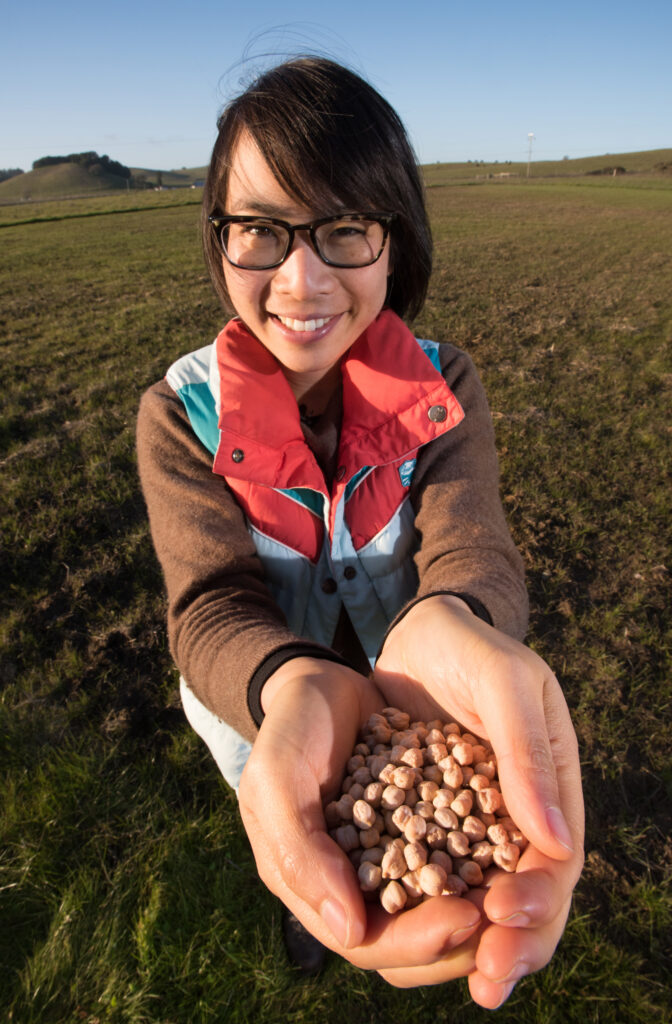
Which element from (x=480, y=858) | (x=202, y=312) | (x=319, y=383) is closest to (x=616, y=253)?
(x=202, y=312)

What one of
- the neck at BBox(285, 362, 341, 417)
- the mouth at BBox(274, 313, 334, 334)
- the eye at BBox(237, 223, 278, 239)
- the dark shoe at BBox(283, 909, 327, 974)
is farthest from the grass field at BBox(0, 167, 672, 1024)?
the eye at BBox(237, 223, 278, 239)

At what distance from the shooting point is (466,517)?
2.22m

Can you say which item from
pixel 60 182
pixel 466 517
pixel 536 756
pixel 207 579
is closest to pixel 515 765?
pixel 536 756

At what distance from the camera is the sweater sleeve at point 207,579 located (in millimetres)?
1850

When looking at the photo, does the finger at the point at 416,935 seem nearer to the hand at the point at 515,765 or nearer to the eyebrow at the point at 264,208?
the hand at the point at 515,765

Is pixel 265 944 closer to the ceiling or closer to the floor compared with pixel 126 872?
closer to the floor

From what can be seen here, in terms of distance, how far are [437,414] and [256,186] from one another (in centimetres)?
94

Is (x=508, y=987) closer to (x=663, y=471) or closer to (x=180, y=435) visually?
(x=180, y=435)

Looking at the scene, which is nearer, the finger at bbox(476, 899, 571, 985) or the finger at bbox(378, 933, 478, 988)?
the finger at bbox(476, 899, 571, 985)

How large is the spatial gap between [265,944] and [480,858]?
117cm

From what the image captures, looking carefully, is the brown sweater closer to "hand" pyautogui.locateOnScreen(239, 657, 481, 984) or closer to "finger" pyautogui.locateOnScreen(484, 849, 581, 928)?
"hand" pyautogui.locateOnScreen(239, 657, 481, 984)

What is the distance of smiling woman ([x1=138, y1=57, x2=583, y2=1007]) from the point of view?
1416mm

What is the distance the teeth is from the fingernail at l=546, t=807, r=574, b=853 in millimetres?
1557

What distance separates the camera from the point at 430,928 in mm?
1341
